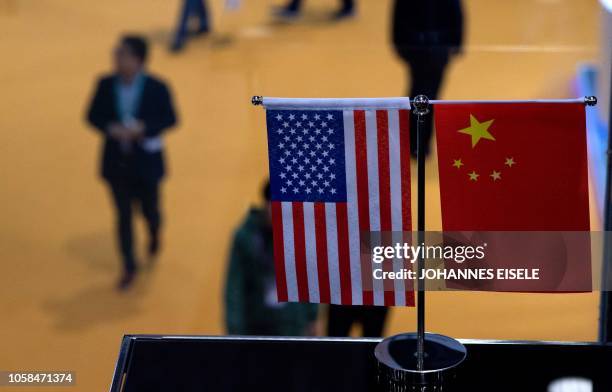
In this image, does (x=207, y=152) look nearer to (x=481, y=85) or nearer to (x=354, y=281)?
(x=481, y=85)

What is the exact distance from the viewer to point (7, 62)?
11.0 meters

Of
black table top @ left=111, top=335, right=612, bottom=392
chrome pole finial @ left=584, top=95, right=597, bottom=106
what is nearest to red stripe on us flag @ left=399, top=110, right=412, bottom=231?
black table top @ left=111, top=335, right=612, bottom=392

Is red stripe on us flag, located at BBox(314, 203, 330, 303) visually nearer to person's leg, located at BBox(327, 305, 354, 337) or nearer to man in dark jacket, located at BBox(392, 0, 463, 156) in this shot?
person's leg, located at BBox(327, 305, 354, 337)

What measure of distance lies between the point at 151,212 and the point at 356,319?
88.9 inches

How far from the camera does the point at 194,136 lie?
9305 mm

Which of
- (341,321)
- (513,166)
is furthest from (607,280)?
(513,166)

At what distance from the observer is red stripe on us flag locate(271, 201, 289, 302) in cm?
389

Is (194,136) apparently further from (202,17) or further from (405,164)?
(405,164)

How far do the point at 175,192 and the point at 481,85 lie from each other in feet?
10.5

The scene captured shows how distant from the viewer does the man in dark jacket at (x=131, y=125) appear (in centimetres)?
745

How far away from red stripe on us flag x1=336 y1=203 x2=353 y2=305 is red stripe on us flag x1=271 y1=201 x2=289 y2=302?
20 cm

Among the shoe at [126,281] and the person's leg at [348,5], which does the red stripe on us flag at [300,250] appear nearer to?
the shoe at [126,281]

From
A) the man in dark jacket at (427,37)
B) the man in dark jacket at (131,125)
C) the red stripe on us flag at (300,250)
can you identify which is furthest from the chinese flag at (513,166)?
the man in dark jacket at (427,37)

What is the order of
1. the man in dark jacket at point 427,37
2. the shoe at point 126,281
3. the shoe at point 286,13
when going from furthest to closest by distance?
1. the shoe at point 286,13
2. the man in dark jacket at point 427,37
3. the shoe at point 126,281
